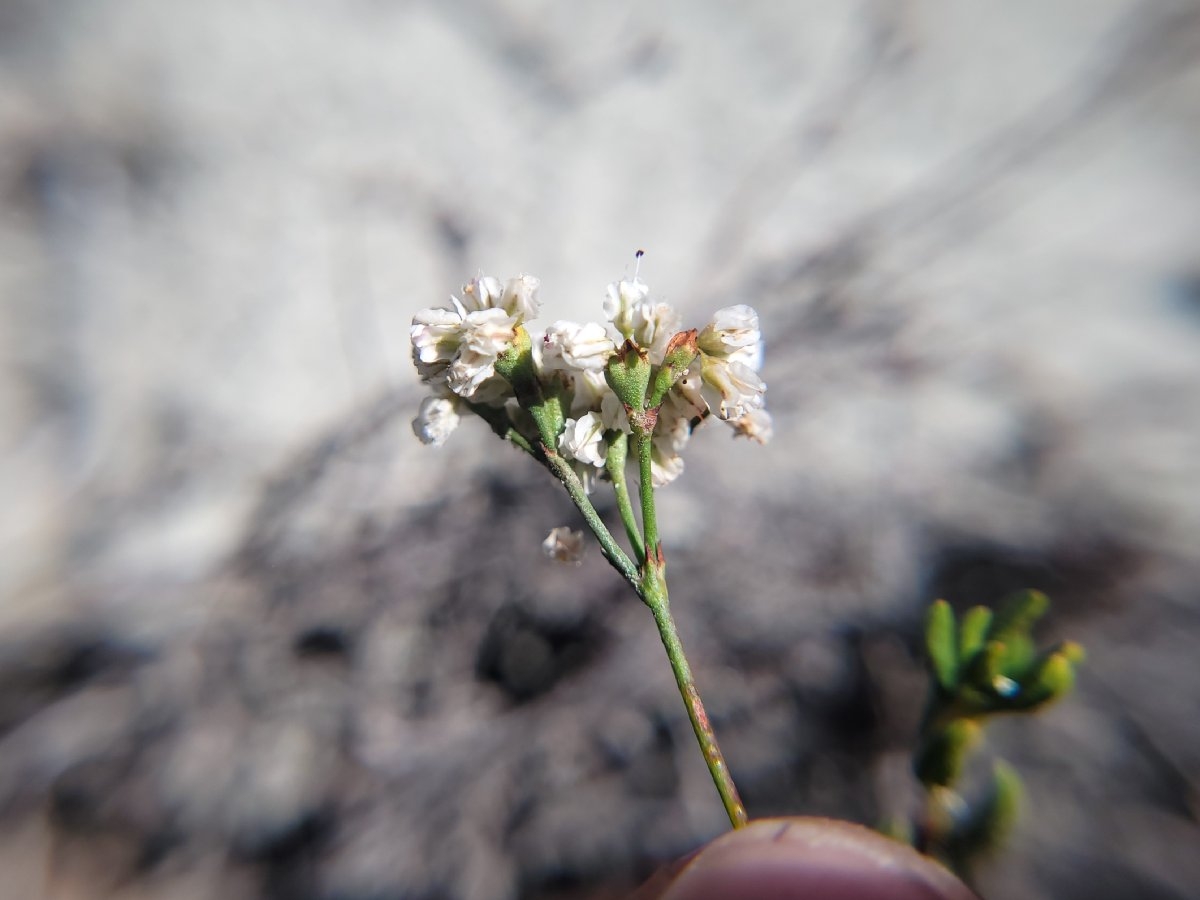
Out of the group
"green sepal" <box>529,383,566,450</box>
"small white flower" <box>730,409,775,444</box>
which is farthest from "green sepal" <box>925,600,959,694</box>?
"green sepal" <box>529,383,566,450</box>

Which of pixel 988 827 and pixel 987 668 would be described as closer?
pixel 987 668

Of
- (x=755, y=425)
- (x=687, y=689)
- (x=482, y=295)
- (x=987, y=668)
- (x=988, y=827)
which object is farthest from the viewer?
(x=988, y=827)

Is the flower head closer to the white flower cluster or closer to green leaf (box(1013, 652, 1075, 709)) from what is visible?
the white flower cluster

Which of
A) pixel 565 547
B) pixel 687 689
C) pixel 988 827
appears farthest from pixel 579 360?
pixel 988 827

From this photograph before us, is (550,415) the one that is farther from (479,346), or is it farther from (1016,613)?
(1016,613)

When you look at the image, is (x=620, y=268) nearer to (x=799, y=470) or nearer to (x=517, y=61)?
(x=517, y=61)

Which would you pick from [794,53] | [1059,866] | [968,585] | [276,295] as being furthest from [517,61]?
[1059,866]

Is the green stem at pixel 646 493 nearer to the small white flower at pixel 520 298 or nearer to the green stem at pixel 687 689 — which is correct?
the green stem at pixel 687 689
